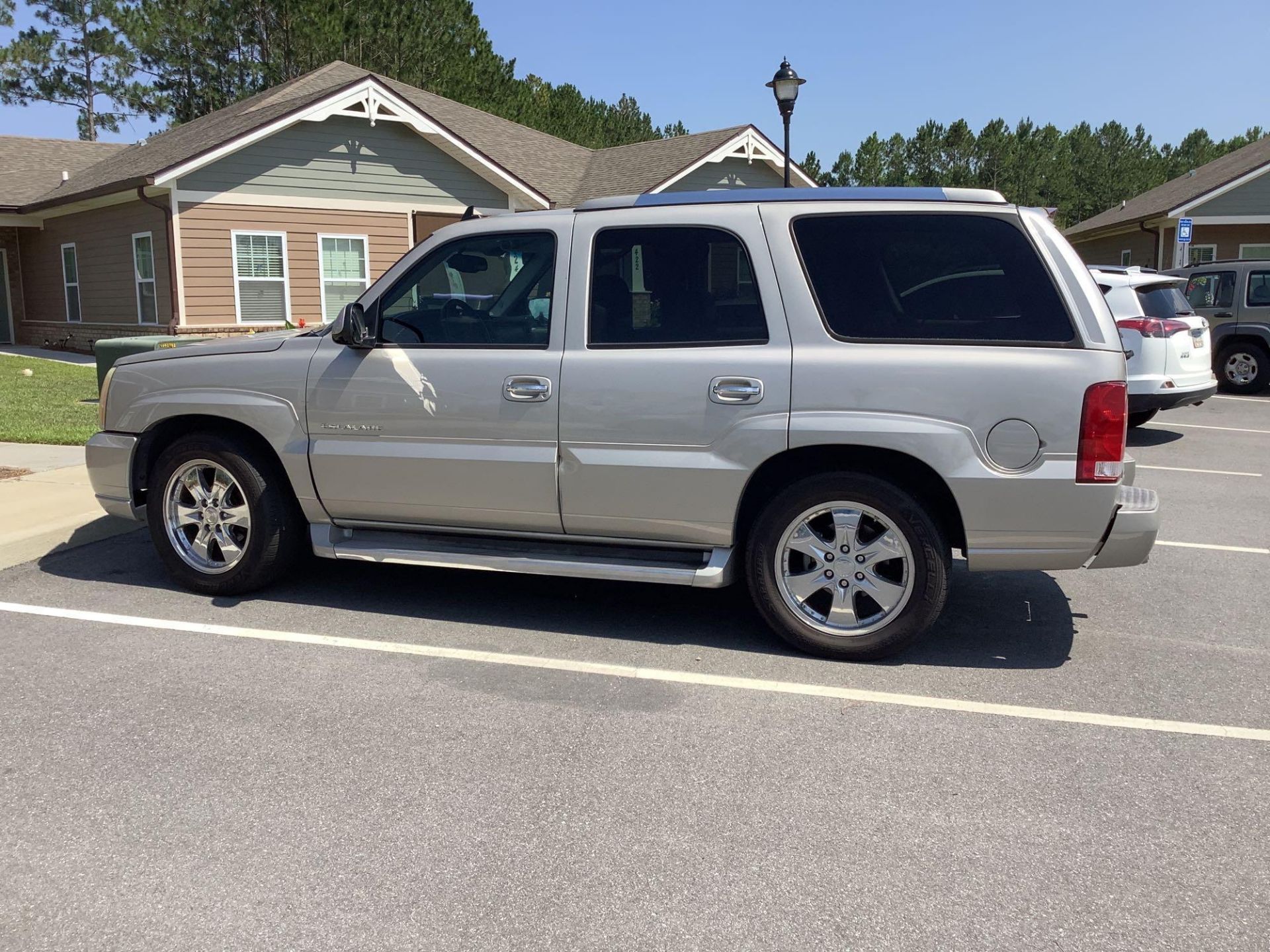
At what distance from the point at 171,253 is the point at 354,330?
14739 millimetres

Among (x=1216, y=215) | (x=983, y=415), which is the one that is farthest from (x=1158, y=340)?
(x=1216, y=215)

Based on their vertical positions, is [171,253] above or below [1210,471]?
above

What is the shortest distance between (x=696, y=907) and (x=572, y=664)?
6.32 ft

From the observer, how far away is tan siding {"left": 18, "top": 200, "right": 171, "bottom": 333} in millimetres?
19094

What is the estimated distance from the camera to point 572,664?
15.8ft

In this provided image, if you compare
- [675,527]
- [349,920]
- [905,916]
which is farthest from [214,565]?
[905,916]

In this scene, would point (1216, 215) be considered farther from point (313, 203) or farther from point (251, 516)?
point (251, 516)

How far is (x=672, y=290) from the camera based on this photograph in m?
4.98

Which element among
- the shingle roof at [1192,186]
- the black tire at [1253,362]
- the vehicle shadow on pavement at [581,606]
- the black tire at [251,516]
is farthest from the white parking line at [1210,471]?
the shingle roof at [1192,186]

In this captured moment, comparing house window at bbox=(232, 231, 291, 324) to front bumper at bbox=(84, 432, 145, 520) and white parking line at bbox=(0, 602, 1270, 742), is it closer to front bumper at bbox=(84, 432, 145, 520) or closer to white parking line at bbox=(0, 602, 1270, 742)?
front bumper at bbox=(84, 432, 145, 520)

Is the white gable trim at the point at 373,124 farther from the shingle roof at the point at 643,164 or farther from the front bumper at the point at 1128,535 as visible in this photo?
the front bumper at the point at 1128,535

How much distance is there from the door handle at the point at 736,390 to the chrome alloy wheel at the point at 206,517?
8.33 ft

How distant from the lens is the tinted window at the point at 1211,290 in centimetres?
1620

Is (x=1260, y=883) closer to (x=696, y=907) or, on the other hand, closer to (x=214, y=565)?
(x=696, y=907)
